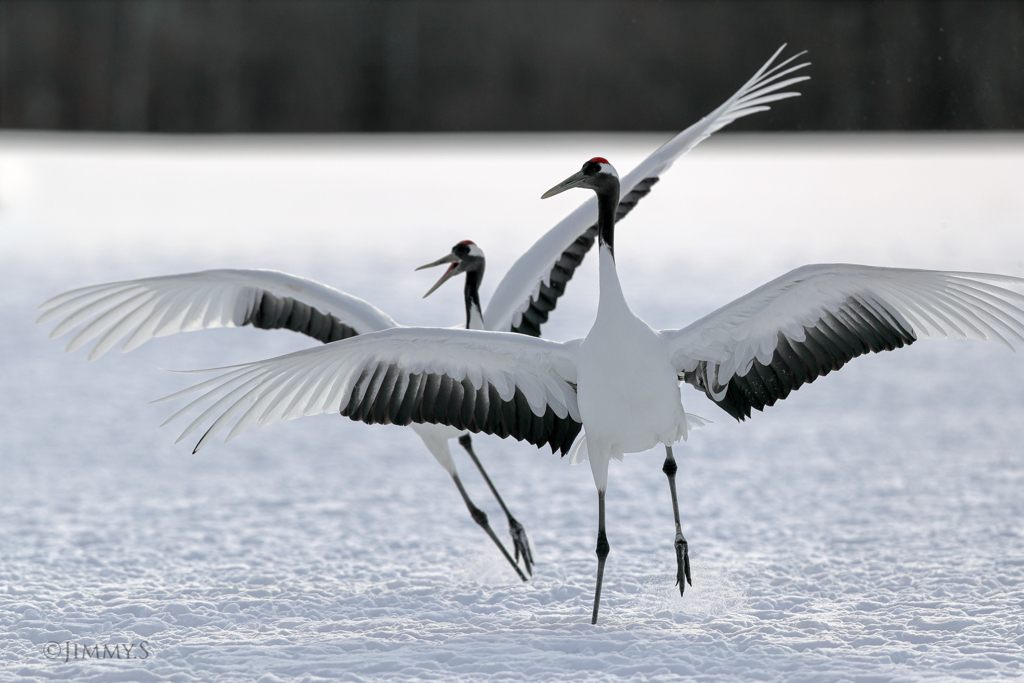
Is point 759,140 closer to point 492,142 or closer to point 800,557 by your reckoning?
point 492,142

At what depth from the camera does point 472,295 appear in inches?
185

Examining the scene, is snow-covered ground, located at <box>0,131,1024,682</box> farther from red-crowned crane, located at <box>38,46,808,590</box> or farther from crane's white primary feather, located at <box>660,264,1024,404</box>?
crane's white primary feather, located at <box>660,264,1024,404</box>

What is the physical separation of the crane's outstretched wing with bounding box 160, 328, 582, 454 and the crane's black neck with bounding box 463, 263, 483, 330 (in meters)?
0.52

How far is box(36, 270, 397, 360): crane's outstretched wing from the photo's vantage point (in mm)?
4500

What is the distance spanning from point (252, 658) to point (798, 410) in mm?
4703

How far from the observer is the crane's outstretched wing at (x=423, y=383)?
3.82m

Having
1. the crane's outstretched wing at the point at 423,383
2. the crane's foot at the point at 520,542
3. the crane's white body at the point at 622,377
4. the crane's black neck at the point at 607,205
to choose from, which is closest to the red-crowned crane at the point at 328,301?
the crane's foot at the point at 520,542

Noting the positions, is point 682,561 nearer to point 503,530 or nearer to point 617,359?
point 617,359

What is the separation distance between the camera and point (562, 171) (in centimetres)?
2205

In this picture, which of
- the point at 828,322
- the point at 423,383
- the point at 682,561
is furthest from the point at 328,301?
the point at 828,322

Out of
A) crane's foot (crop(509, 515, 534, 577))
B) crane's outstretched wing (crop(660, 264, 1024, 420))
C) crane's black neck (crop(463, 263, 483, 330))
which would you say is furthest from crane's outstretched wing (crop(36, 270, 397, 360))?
crane's outstretched wing (crop(660, 264, 1024, 420))

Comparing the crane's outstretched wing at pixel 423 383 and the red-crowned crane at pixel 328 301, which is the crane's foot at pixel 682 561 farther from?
the red-crowned crane at pixel 328 301

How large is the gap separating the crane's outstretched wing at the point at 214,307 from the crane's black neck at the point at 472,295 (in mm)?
309

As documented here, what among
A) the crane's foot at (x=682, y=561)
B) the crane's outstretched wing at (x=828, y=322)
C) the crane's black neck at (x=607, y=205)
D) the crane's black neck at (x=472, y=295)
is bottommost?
the crane's foot at (x=682, y=561)
